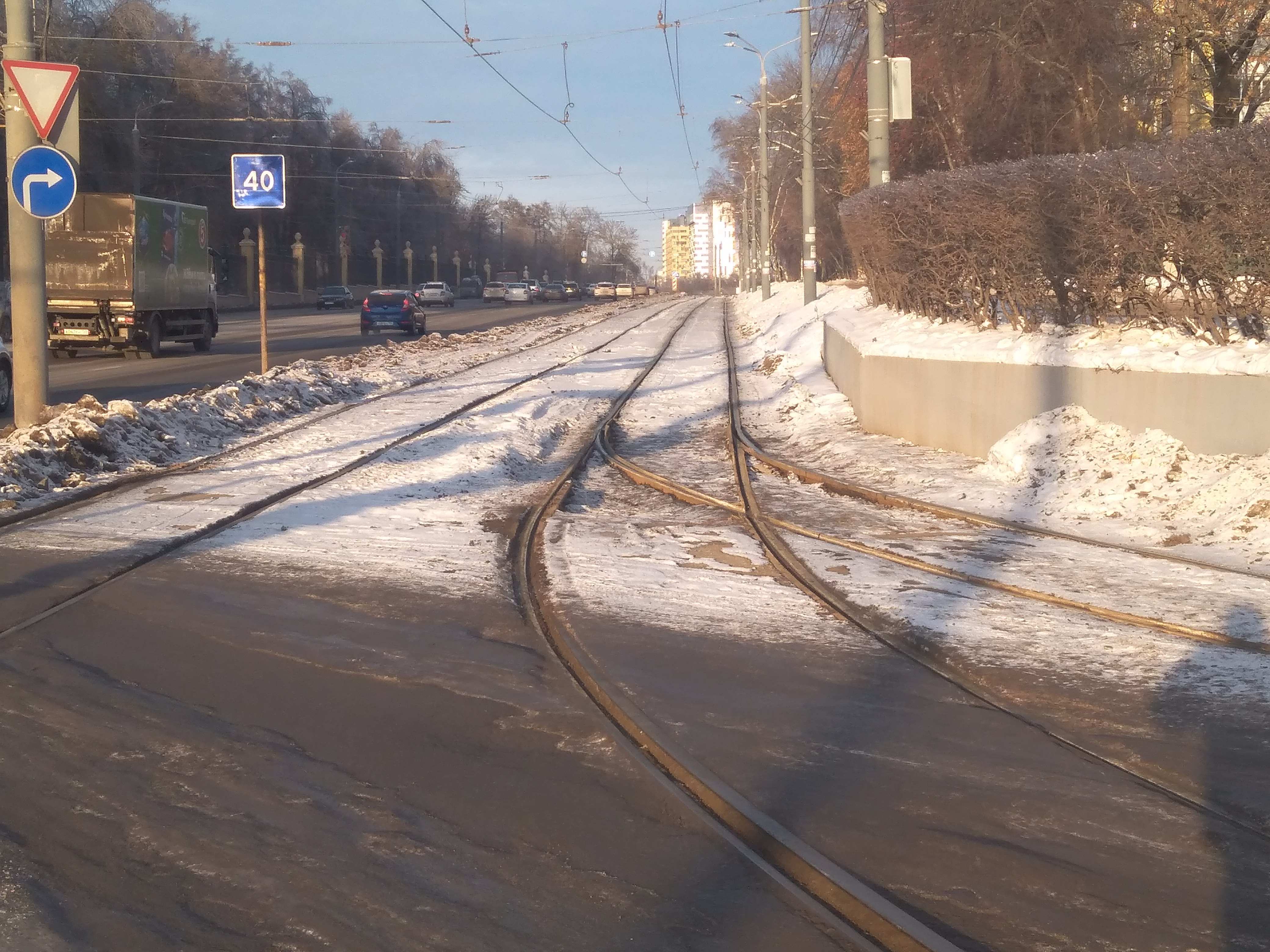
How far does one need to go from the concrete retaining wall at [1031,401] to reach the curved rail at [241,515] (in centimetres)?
530

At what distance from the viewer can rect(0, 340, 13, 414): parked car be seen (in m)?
16.9

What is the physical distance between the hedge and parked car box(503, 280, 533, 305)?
70.4 metres

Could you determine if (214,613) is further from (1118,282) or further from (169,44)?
(169,44)

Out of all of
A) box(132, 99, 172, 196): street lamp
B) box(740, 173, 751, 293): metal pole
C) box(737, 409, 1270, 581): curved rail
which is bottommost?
box(737, 409, 1270, 581): curved rail

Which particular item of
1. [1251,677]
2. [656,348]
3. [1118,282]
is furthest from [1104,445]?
[656,348]

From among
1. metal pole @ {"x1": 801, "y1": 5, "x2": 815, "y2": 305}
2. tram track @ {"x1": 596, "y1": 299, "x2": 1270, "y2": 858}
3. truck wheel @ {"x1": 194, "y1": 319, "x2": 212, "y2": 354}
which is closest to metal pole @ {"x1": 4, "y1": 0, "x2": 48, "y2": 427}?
tram track @ {"x1": 596, "y1": 299, "x2": 1270, "y2": 858}

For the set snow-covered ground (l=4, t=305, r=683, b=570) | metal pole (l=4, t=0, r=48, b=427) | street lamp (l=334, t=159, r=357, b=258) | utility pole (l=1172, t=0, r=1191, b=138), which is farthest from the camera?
street lamp (l=334, t=159, r=357, b=258)

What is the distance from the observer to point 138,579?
310 inches

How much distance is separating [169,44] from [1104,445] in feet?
229

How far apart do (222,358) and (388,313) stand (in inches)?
493

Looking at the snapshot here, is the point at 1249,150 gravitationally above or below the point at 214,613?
above

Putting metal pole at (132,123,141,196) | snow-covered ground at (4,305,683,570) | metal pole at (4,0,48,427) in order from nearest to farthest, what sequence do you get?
snow-covered ground at (4,305,683,570), metal pole at (4,0,48,427), metal pole at (132,123,141,196)

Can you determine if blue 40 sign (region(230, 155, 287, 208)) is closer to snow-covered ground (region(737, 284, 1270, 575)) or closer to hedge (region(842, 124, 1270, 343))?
snow-covered ground (region(737, 284, 1270, 575))

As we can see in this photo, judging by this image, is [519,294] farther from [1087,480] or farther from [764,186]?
[1087,480]
